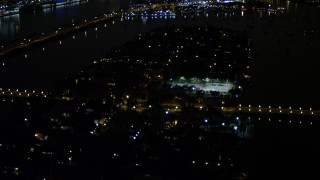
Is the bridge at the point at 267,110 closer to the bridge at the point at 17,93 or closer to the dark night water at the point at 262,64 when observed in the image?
the dark night water at the point at 262,64

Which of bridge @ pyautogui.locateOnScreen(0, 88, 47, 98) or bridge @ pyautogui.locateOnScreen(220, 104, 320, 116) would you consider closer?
bridge @ pyautogui.locateOnScreen(220, 104, 320, 116)

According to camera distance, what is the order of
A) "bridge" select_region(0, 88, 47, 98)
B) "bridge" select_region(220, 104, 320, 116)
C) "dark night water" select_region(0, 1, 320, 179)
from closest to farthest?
"dark night water" select_region(0, 1, 320, 179)
"bridge" select_region(220, 104, 320, 116)
"bridge" select_region(0, 88, 47, 98)

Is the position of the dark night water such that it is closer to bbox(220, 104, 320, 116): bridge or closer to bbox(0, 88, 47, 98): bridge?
bbox(220, 104, 320, 116): bridge

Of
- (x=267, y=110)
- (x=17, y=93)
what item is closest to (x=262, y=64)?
(x=267, y=110)

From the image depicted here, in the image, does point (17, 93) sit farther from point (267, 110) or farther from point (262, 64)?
point (262, 64)

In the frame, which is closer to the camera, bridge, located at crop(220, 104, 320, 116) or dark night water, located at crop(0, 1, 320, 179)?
dark night water, located at crop(0, 1, 320, 179)

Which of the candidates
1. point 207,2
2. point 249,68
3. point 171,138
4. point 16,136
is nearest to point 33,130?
point 16,136

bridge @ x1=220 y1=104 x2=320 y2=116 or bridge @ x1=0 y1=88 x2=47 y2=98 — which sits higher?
bridge @ x1=0 y1=88 x2=47 y2=98

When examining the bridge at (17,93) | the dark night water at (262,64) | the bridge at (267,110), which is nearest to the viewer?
the dark night water at (262,64)

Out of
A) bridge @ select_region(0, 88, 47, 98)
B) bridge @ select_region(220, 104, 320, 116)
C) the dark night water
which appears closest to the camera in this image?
the dark night water

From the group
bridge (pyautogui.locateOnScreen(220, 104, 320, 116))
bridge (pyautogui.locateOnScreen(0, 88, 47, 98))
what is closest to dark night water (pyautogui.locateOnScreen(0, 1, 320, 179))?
bridge (pyautogui.locateOnScreen(220, 104, 320, 116))

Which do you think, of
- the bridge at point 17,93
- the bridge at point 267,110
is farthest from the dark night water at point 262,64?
the bridge at point 17,93
